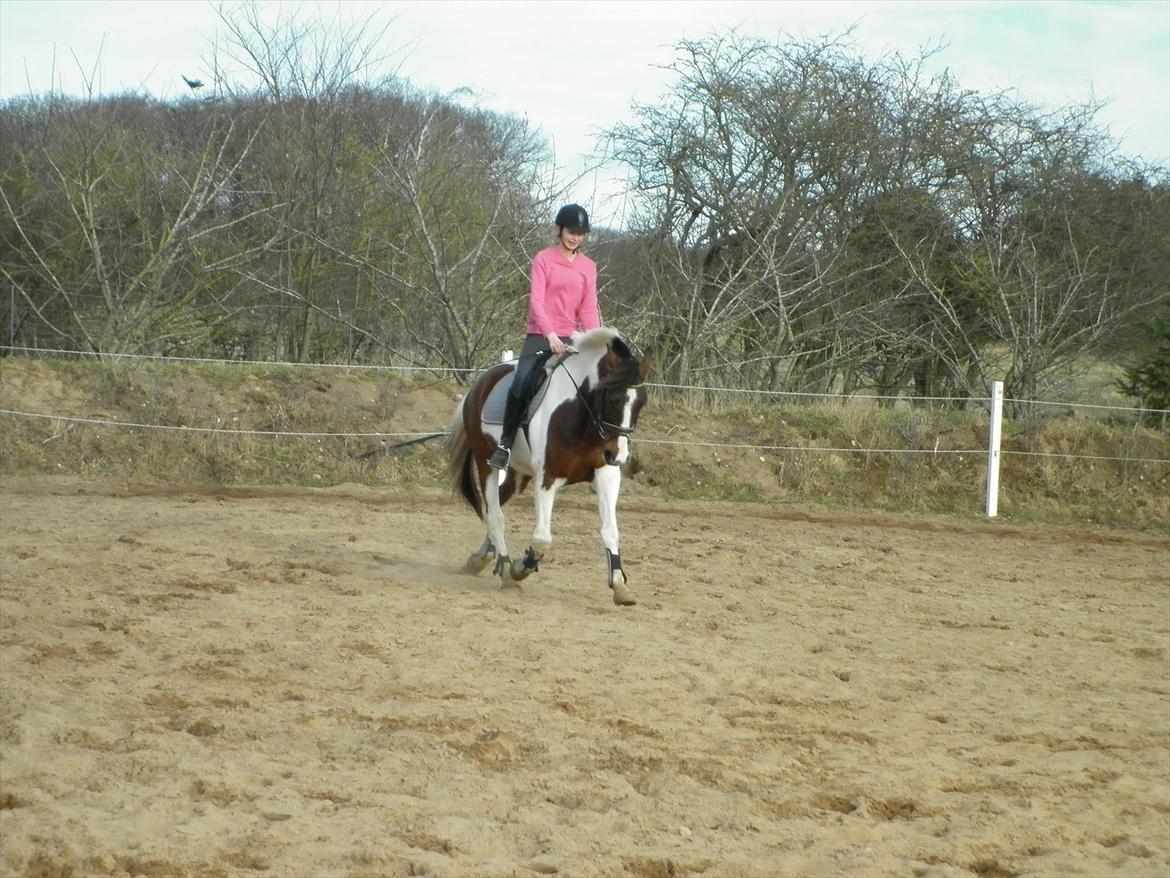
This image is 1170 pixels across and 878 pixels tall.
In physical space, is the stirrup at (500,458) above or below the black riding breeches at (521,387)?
below

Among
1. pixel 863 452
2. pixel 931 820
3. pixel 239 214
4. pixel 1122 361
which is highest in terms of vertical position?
pixel 239 214

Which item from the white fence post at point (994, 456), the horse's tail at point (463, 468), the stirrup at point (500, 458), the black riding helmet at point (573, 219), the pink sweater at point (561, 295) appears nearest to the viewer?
the black riding helmet at point (573, 219)

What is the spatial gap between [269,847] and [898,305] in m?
17.1

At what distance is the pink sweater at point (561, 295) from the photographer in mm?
8367

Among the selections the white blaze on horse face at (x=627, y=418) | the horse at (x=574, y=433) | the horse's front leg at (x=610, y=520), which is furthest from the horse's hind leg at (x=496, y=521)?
the white blaze on horse face at (x=627, y=418)

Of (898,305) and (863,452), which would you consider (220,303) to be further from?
(898,305)

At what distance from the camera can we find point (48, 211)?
1686 centimetres

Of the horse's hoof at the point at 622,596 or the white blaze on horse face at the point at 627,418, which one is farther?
the horse's hoof at the point at 622,596

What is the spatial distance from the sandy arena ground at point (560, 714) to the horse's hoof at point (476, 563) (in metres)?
0.15

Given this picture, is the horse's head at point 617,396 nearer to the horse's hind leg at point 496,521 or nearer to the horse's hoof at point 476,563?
the horse's hind leg at point 496,521

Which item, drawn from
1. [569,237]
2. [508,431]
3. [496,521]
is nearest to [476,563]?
[496,521]

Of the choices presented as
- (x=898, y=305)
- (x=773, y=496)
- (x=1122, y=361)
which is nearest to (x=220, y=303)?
(x=773, y=496)

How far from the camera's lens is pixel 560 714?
5.50 meters

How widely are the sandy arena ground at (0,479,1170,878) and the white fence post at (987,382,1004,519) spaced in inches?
149
